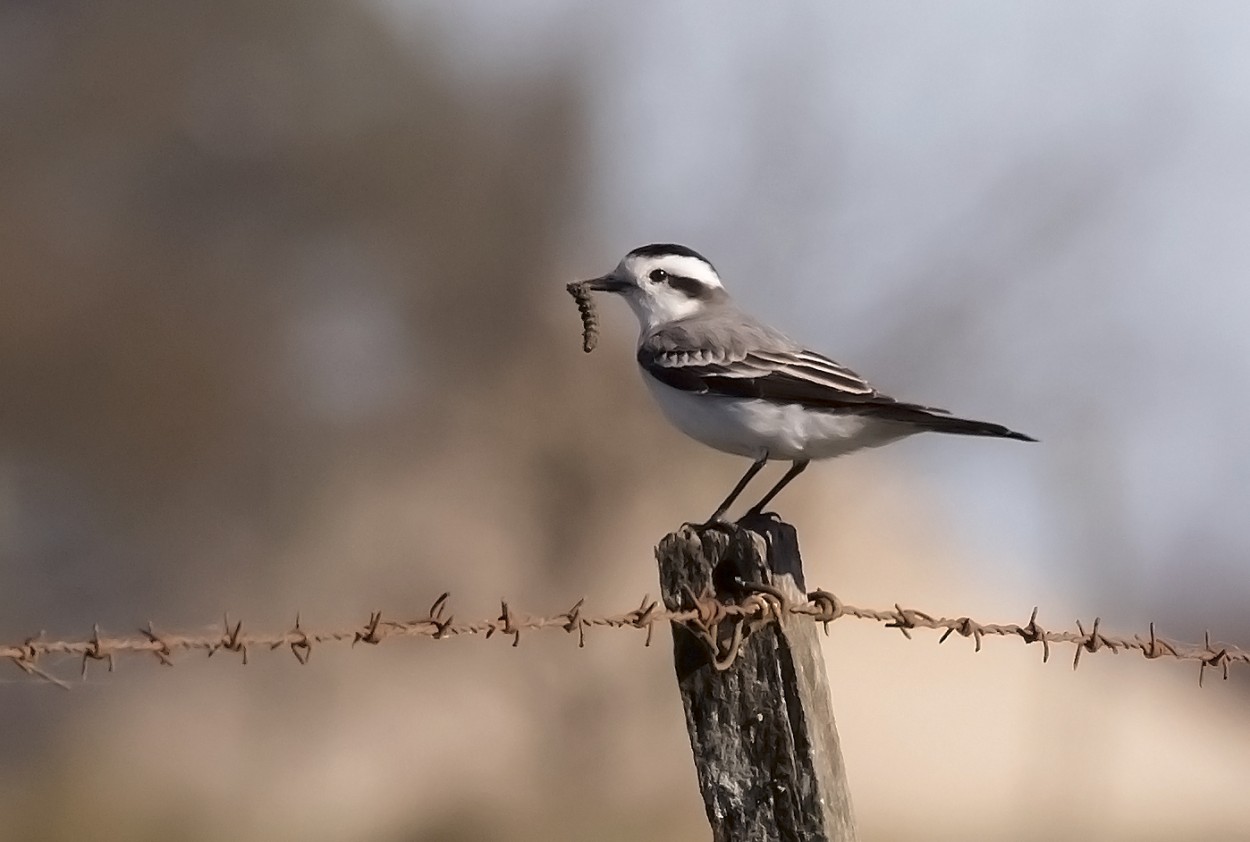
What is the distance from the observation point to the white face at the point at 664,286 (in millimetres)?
6414

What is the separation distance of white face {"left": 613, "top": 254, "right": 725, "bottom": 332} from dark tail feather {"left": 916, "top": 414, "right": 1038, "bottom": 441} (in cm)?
193

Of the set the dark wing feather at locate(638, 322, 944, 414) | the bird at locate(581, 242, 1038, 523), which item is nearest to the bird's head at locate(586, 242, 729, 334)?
the bird at locate(581, 242, 1038, 523)

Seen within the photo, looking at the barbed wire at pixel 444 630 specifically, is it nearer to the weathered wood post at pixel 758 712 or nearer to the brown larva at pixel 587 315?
the weathered wood post at pixel 758 712

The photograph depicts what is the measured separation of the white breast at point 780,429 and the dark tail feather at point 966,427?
28cm

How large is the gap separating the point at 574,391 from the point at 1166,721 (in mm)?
11574

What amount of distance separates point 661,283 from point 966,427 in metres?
2.32

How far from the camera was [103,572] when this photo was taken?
15.5m

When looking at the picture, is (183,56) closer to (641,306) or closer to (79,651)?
(641,306)

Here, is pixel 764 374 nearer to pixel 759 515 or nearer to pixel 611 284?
pixel 759 515

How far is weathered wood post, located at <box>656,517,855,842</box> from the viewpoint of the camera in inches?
116

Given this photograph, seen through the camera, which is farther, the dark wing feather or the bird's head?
the bird's head

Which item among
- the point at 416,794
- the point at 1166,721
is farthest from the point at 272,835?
the point at 1166,721

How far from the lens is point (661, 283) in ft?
21.2

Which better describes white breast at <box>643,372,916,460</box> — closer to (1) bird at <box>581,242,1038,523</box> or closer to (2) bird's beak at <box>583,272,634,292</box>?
(1) bird at <box>581,242,1038,523</box>
